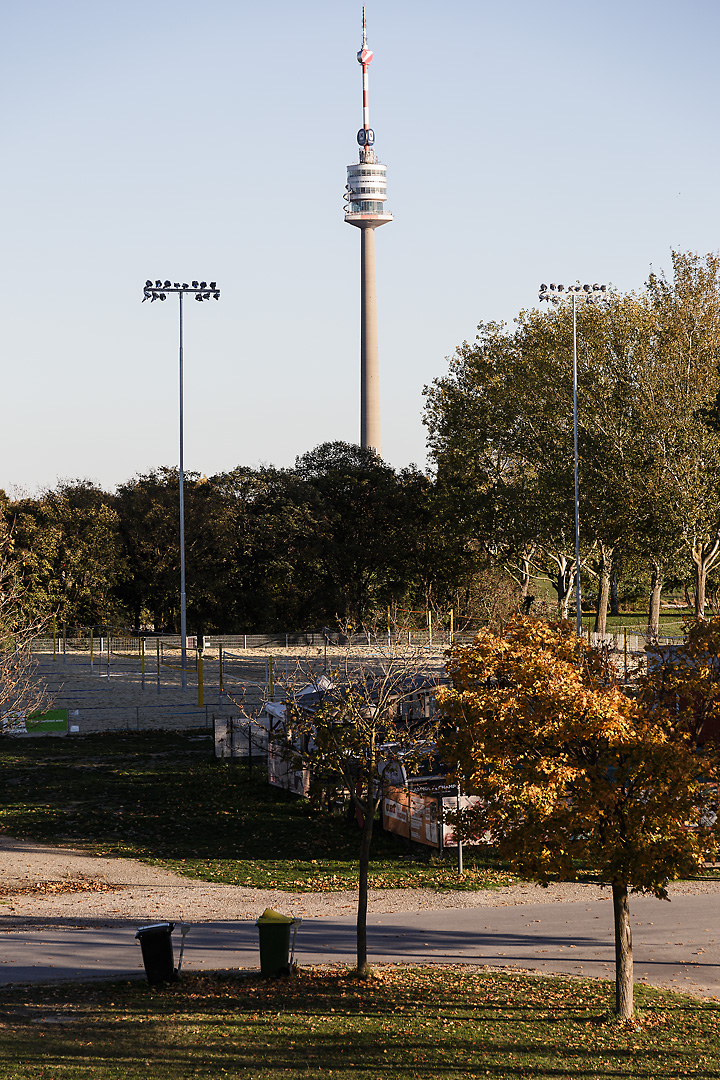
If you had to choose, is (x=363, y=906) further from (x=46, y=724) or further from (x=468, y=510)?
(x=468, y=510)

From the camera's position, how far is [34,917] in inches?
734

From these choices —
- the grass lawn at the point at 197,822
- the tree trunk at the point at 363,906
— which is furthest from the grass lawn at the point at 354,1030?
the grass lawn at the point at 197,822

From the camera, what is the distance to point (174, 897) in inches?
783

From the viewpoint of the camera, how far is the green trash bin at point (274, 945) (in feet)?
48.4

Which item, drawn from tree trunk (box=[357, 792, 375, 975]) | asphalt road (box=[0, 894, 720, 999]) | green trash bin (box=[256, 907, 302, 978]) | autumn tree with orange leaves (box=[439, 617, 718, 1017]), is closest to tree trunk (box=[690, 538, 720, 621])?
asphalt road (box=[0, 894, 720, 999])

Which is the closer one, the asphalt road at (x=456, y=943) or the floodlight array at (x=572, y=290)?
the asphalt road at (x=456, y=943)

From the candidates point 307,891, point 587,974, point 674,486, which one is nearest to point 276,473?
point 674,486

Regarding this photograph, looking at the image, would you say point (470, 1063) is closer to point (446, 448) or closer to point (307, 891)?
point (307, 891)

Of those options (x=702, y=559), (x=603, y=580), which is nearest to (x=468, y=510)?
(x=603, y=580)

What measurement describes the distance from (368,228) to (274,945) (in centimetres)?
10705

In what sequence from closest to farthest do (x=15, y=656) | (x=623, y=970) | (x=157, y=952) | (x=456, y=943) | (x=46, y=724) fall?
1. (x=623, y=970)
2. (x=157, y=952)
3. (x=456, y=943)
4. (x=15, y=656)
5. (x=46, y=724)

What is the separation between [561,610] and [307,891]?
42.9 metres

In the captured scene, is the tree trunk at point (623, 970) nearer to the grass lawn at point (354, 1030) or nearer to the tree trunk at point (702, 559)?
the grass lawn at point (354, 1030)

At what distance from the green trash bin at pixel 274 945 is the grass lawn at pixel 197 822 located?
228 inches
